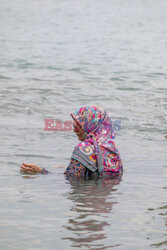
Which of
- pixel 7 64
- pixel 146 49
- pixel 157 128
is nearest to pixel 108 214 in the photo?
pixel 157 128

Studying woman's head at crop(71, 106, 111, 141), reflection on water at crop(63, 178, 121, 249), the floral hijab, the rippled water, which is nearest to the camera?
reflection on water at crop(63, 178, 121, 249)

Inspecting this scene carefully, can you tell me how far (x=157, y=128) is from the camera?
11547mm

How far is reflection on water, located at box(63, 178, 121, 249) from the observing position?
17.9 feet

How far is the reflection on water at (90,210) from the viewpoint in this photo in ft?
17.9

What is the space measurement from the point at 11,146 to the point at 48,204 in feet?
10.2

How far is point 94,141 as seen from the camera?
6.98 m

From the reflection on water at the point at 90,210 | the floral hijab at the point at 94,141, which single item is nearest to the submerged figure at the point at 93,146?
the floral hijab at the point at 94,141

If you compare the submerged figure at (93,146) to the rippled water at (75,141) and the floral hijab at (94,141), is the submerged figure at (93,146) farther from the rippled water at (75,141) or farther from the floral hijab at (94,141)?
the rippled water at (75,141)

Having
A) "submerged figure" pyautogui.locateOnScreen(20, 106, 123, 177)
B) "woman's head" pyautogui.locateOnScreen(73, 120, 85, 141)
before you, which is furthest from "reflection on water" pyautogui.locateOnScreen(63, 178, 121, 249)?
"woman's head" pyautogui.locateOnScreen(73, 120, 85, 141)

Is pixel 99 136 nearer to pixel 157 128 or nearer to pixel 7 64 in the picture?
pixel 157 128

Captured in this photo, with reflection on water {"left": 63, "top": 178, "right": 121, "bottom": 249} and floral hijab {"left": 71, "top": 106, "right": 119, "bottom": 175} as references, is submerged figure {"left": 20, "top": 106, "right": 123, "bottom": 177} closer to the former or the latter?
floral hijab {"left": 71, "top": 106, "right": 119, "bottom": 175}

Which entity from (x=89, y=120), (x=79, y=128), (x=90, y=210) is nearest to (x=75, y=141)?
(x=79, y=128)

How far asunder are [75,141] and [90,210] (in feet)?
12.9

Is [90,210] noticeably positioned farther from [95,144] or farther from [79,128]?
[79,128]
